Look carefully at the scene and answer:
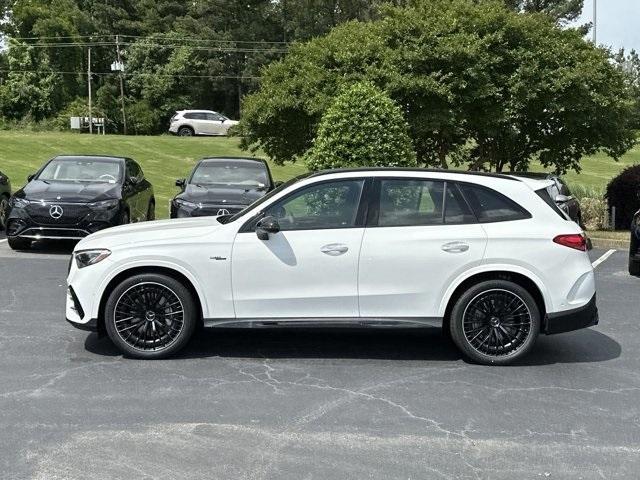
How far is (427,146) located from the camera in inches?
758

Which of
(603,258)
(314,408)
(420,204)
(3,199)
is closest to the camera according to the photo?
(314,408)

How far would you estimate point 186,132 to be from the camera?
48.4m

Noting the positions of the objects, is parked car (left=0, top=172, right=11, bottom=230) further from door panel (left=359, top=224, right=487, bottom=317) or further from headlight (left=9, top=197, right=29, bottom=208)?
door panel (left=359, top=224, right=487, bottom=317)

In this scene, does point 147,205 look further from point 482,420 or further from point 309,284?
point 482,420

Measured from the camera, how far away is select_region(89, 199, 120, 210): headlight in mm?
12602

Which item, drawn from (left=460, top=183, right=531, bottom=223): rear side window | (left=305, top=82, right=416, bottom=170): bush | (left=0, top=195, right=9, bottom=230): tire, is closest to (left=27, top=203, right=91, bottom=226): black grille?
(left=0, top=195, right=9, bottom=230): tire

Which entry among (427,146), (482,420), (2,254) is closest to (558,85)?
(427,146)

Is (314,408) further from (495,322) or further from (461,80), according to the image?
(461,80)

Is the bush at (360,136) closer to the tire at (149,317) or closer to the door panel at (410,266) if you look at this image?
the door panel at (410,266)

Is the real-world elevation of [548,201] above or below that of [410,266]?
above

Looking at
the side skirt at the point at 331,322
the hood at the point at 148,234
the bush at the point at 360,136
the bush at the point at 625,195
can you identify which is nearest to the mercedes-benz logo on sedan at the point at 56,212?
the bush at the point at 360,136

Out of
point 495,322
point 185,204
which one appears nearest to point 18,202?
point 185,204

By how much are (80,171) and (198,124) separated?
34.6 meters

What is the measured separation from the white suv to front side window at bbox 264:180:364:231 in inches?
0.6
